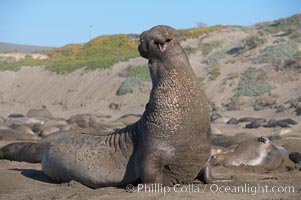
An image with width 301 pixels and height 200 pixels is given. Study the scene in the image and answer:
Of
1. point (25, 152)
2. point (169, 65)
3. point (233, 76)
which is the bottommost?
point (25, 152)

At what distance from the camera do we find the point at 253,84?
1077 inches

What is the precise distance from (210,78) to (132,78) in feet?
17.3

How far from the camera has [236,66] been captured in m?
30.8

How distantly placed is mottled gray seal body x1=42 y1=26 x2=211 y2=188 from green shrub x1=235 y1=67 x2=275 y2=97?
65.2 ft

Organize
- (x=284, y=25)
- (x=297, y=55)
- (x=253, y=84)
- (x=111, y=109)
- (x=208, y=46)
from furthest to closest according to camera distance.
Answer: (x=284, y=25), (x=208, y=46), (x=111, y=109), (x=297, y=55), (x=253, y=84)

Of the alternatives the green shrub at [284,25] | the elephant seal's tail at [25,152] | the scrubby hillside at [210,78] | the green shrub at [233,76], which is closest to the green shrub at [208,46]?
the scrubby hillside at [210,78]

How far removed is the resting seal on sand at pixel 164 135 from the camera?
6289 mm

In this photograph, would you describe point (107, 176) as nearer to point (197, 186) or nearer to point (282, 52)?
point (197, 186)

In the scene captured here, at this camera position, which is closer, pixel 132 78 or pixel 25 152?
pixel 25 152

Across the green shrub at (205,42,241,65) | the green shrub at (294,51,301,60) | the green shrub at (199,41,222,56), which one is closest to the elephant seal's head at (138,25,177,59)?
the green shrub at (294,51,301,60)

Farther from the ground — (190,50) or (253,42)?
(253,42)

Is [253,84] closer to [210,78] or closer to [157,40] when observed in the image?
[210,78]

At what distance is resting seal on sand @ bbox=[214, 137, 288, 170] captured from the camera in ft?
30.0

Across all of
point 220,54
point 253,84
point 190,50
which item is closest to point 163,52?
point 253,84
